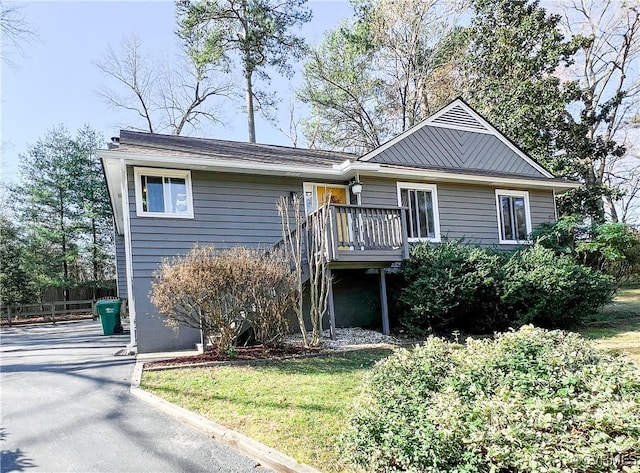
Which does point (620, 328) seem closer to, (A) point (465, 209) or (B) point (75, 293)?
(A) point (465, 209)

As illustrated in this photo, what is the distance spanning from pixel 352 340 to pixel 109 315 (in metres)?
6.48

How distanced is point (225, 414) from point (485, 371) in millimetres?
2594

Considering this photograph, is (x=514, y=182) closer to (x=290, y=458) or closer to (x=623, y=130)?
(x=290, y=458)

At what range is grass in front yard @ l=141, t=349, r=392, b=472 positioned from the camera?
3.65 metres

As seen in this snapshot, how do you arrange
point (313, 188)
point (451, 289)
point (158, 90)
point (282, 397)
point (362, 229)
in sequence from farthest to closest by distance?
1. point (158, 90)
2. point (313, 188)
3. point (362, 229)
4. point (451, 289)
5. point (282, 397)

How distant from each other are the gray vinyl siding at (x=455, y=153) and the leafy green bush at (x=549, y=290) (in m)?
3.49

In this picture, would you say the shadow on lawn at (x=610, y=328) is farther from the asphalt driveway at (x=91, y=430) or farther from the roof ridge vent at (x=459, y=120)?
the asphalt driveway at (x=91, y=430)

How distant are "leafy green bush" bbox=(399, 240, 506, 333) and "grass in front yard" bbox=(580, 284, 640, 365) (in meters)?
1.96

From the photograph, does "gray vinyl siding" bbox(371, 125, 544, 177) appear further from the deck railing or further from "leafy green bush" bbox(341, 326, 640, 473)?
"leafy green bush" bbox(341, 326, 640, 473)

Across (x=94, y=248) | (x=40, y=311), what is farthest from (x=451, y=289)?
(x=94, y=248)

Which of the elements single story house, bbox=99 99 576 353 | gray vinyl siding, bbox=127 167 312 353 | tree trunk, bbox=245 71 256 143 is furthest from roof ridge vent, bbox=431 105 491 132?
tree trunk, bbox=245 71 256 143

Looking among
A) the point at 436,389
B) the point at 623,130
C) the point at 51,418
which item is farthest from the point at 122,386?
the point at 623,130

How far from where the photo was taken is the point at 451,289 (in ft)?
27.8

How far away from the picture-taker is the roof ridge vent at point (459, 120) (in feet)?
40.6
